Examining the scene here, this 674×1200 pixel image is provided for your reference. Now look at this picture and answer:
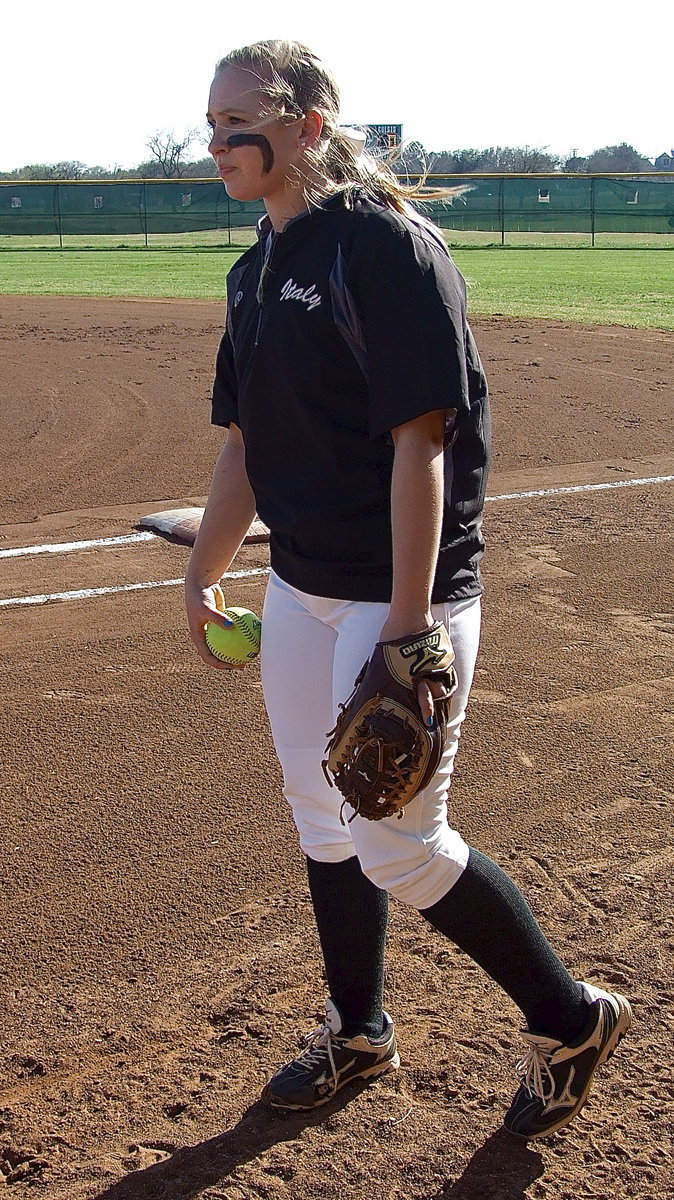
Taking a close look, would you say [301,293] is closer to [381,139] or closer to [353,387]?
[353,387]

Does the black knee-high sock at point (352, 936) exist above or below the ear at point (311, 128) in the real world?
below

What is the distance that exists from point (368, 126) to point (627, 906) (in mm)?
1926

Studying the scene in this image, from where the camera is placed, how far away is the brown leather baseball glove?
195 centimetres

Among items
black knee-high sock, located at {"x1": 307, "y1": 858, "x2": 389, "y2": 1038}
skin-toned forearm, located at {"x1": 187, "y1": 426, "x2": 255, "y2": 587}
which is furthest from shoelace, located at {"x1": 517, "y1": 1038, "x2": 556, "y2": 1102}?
skin-toned forearm, located at {"x1": 187, "y1": 426, "x2": 255, "y2": 587}

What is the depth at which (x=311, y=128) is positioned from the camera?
2090mm

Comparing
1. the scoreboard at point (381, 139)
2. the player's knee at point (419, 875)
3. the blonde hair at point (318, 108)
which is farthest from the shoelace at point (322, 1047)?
the scoreboard at point (381, 139)

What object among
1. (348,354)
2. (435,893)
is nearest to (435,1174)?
(435,893)

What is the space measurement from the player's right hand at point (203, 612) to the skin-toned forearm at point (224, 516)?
0.06 ft

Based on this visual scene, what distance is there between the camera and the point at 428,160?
247cm

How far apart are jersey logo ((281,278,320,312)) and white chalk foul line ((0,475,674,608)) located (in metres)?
3.46

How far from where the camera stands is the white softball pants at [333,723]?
2.08 metres

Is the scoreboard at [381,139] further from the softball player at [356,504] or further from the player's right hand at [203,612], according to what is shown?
the player's right hand at [203,612]

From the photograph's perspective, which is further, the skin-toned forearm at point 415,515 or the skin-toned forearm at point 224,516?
the skin-toned forearm at point 224,516

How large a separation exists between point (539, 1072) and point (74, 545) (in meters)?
4.51
